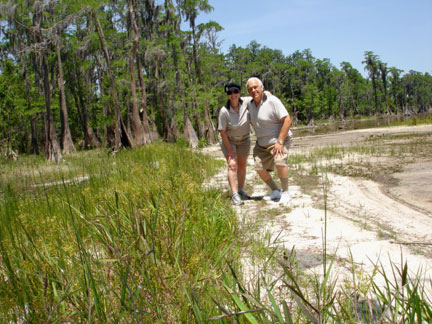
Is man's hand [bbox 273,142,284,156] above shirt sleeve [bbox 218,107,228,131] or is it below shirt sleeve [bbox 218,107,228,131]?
below

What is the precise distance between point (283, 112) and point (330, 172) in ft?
11.8

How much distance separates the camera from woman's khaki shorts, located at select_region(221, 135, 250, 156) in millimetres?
5551

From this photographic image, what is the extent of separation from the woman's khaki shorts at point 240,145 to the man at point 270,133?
23cm

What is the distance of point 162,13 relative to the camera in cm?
2711

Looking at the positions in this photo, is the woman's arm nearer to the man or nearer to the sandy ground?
the man

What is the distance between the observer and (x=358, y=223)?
12.7 feet

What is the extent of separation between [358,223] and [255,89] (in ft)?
7.53

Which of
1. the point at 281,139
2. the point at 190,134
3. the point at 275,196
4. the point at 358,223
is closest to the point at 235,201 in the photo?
the point at 275,196

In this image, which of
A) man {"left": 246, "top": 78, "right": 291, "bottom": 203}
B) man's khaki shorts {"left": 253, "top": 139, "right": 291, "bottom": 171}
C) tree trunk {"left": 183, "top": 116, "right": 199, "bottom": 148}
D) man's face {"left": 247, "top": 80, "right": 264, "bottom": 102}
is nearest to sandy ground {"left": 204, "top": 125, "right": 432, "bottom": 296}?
man {"left": 246, "top": 78, "right": 291, "bottom": 203}

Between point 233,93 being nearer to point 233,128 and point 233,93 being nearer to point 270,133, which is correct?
point 233,128

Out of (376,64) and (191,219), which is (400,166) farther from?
(376,64)

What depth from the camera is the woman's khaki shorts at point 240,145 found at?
18.2 feet

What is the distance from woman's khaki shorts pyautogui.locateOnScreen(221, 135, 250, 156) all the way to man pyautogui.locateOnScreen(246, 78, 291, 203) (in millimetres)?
229

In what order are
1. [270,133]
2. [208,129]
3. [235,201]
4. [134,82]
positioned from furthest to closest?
[208,129], [134,82], [270,133], [235,201]
